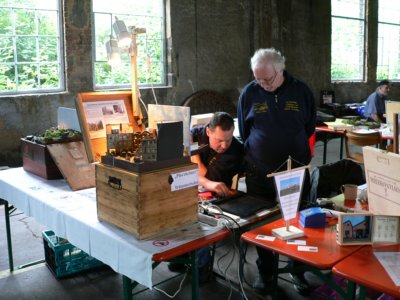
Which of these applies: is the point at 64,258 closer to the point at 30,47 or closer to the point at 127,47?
the point at 127,47

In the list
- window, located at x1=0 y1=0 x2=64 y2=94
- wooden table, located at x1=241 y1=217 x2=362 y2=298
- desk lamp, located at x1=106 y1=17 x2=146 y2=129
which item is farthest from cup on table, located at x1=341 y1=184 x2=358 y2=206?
window, located at x1=0 y1=0 x2=64 y2=94

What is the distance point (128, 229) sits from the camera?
2.06 metres

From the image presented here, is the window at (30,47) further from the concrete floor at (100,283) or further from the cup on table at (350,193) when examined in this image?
the cup on table at (350,193)

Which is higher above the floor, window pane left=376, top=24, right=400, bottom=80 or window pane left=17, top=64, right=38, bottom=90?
window pane left=376, top=24, right=400, bottom=80

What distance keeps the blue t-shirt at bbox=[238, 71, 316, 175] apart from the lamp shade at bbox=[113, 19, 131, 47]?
85cm

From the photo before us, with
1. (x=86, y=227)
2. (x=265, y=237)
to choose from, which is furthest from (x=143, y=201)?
(x=265, y=237)

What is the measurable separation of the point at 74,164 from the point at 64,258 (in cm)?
73

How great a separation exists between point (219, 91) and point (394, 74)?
7.00 metres

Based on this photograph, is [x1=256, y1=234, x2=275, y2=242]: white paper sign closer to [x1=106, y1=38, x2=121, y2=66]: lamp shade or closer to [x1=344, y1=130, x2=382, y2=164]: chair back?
[x1=106, y1=38, x2=121, y2=66]: lamp shade

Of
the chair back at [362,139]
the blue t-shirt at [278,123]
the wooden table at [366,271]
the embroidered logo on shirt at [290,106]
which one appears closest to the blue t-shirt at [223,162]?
the blue t-shirt at [278,123]

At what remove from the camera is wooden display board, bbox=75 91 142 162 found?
8.80 ft

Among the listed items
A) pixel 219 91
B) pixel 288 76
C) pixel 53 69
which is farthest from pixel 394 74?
pixel 288 76

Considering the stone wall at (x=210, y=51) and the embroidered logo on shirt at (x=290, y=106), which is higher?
the stone wall at (x=210, y=51)

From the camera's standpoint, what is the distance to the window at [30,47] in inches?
233
